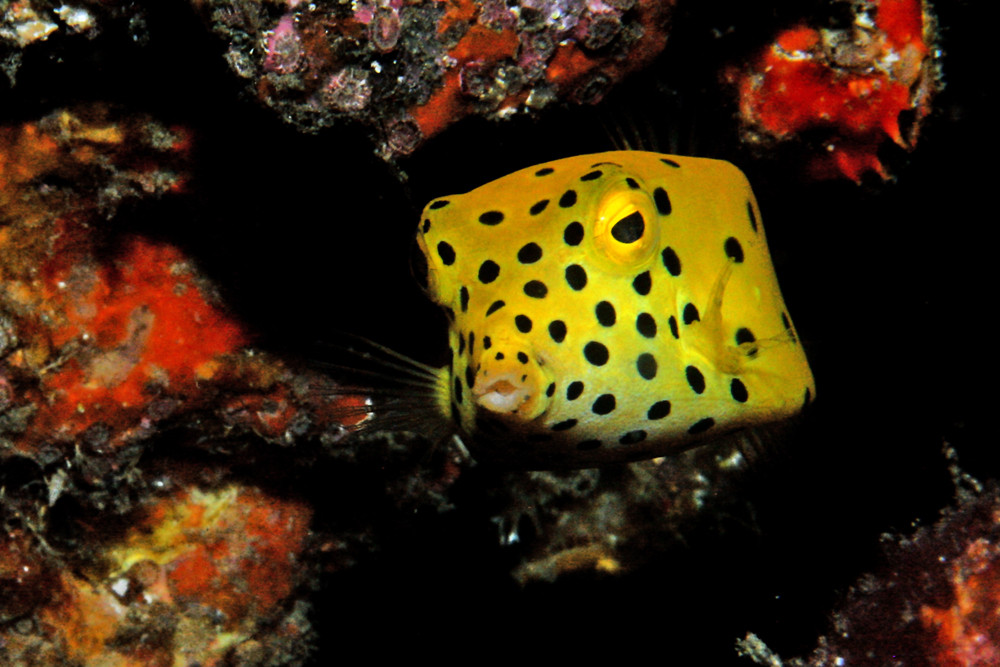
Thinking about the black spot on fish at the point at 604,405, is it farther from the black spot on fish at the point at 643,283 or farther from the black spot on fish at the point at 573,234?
the black spot on fish at the point at 573,234

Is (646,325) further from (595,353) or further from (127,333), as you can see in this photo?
(127,333)

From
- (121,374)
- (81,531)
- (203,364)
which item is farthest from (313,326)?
(81,531)

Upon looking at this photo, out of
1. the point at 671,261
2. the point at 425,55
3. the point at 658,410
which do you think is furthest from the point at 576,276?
the point at 425,55

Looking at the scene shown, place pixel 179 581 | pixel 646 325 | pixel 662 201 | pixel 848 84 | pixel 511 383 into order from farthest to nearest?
pixel 179 581, pixel 848 84, pixel 662 201, pixel 646 325, pixel 511 383

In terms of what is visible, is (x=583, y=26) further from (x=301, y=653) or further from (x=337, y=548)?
(x=301, y=653)

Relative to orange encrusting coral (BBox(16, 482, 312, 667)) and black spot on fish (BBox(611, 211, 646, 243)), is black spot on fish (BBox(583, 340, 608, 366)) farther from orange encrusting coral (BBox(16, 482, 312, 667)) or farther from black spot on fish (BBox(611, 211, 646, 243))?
orange encrusting coral (BBox(16, 482, 312, 667))
